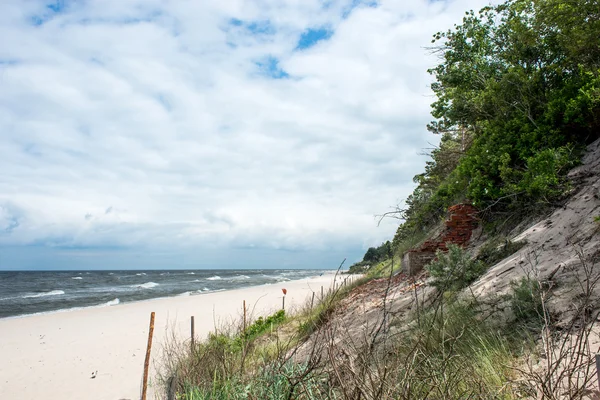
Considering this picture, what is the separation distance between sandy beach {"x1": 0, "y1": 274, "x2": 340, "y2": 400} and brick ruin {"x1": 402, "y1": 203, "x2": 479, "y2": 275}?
309 cm

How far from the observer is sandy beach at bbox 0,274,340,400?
11.2 meters

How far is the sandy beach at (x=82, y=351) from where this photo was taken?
1122 cm

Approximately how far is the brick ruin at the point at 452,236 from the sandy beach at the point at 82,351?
10.1ft

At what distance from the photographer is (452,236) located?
10.9 meters

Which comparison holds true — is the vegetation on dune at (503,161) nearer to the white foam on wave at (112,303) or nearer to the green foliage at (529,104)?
the green foliage at (529,104)

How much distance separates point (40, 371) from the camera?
12984mm

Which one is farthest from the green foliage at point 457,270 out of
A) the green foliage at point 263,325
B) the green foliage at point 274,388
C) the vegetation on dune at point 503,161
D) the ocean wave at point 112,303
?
the ocean wave at point 112,303

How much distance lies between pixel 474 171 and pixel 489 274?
177 inches

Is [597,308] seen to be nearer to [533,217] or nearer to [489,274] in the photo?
[489,274]

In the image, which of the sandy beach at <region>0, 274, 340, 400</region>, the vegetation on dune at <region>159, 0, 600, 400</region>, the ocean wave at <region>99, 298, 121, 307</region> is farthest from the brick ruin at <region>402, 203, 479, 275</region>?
the ocean wave at <region>99, 298, 121, 307</region>

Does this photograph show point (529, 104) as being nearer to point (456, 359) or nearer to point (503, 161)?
point (503, 161)

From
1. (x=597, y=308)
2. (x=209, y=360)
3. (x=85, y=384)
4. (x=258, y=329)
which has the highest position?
(x=597, y=308)

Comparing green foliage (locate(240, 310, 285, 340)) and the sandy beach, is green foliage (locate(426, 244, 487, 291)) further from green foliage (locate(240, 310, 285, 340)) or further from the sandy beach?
green foliage (locate(240, 310, 285, 340))

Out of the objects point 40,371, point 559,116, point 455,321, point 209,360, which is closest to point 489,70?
point 559,116
